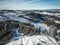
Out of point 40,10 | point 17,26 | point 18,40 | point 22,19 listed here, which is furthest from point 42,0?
point 18,40

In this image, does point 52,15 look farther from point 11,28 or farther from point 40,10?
point 11,28

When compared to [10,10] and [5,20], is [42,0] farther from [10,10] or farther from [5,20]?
[5,20]

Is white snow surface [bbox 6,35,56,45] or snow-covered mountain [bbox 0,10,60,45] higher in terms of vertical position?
snow-covered mountain [bbox 0,10,60,45]

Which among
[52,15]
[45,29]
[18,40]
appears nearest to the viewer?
[18,40]

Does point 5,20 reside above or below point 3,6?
below

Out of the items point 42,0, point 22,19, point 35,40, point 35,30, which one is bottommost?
point 35,40

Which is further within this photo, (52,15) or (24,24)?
(52,15)

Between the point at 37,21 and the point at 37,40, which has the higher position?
the point at 37,21

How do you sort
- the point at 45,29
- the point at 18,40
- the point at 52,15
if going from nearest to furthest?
1. the point at 18,40
2. the point at 45,29
3. the point at 52,15

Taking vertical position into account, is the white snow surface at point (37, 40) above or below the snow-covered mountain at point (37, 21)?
below

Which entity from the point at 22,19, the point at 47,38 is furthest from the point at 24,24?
the point at 47,38
